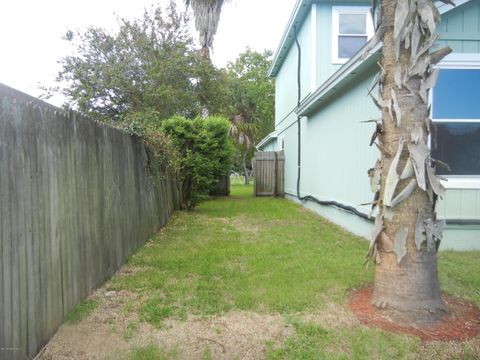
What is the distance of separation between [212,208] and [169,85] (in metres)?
8.07

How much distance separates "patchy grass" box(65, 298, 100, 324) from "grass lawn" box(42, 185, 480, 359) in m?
0.28

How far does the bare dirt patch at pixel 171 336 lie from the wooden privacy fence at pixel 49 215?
201mm

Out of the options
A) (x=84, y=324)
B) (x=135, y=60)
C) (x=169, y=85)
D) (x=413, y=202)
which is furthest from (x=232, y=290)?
(x=135, y=60)

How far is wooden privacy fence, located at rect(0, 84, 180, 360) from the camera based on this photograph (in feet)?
7.91

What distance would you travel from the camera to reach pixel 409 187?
3338 mm

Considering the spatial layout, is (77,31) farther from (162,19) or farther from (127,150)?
(127,150)

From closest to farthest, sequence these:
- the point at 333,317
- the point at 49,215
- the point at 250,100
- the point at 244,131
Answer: the point at 49,215
the point at 333,317
the point at 244,131
the point at 250,100

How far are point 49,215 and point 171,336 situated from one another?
135cm

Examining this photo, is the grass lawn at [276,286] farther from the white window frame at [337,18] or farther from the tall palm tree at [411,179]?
the white window frame at [337,18]

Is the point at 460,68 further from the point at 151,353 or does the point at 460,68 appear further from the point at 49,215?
the point at 49,215

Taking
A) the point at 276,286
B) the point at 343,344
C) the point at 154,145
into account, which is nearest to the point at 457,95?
the point at 276,286

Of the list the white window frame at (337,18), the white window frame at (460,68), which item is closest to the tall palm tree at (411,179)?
the white window frame at (460,68)

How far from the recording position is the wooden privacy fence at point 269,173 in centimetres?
1555

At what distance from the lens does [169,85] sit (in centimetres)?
1711
